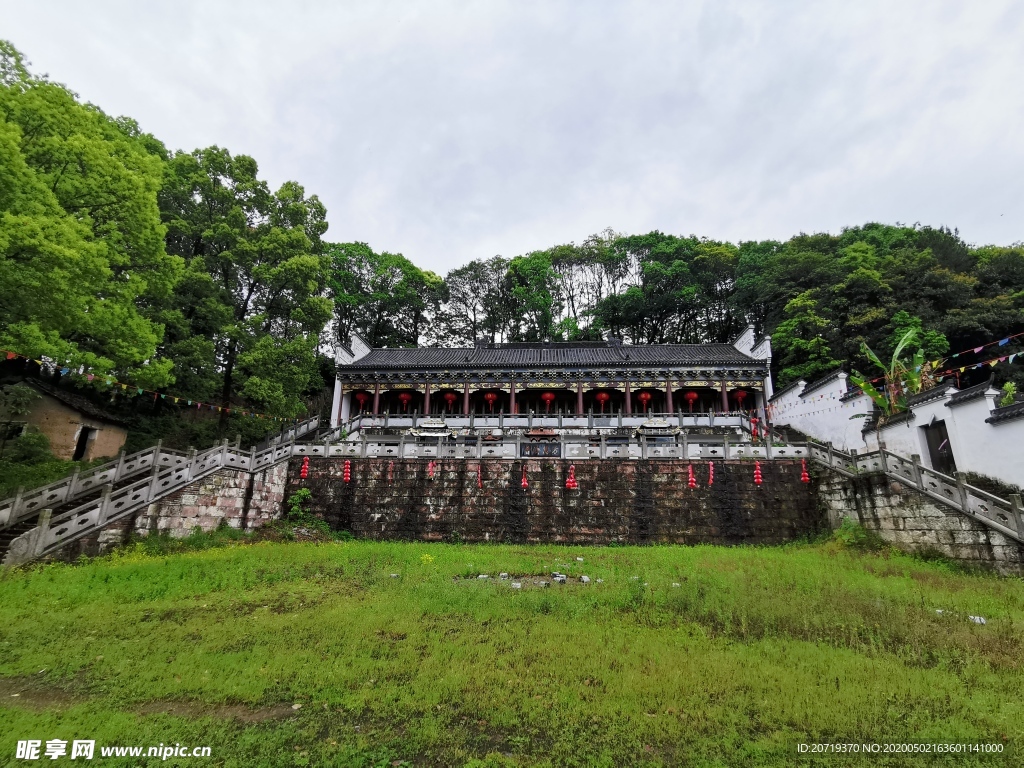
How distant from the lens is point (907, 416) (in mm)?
17031

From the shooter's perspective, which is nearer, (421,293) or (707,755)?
(707,755)

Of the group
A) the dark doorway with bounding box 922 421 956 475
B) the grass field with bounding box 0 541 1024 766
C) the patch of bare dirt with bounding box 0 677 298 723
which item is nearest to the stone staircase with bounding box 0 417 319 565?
the grass field with bounding box 0 541 1024 766

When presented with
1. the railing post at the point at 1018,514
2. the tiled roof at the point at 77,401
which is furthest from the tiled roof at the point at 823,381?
the tiled roof at the point at 77,401

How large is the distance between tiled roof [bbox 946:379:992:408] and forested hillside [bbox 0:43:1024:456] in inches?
533

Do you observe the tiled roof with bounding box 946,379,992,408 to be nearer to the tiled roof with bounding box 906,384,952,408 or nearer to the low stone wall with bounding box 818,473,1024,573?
the tiled roof with bounding box 906,384,952,408

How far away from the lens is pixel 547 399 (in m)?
31.3

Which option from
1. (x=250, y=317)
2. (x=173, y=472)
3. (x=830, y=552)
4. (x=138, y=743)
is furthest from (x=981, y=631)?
(x=250, y=317)

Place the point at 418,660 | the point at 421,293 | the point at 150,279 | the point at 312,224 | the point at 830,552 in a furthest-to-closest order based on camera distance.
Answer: the point at 421,293, the point at 312,224, the point at 150,279, the point at 830,552, the point at 418,660

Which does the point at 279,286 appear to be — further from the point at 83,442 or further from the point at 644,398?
the point at 644,398

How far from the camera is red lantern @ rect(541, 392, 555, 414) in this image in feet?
103

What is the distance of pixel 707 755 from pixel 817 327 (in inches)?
1221

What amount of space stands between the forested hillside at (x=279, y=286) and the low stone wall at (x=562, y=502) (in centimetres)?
616

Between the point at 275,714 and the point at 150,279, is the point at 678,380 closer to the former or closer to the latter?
the point at 150,279

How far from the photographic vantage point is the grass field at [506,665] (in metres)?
4.47
